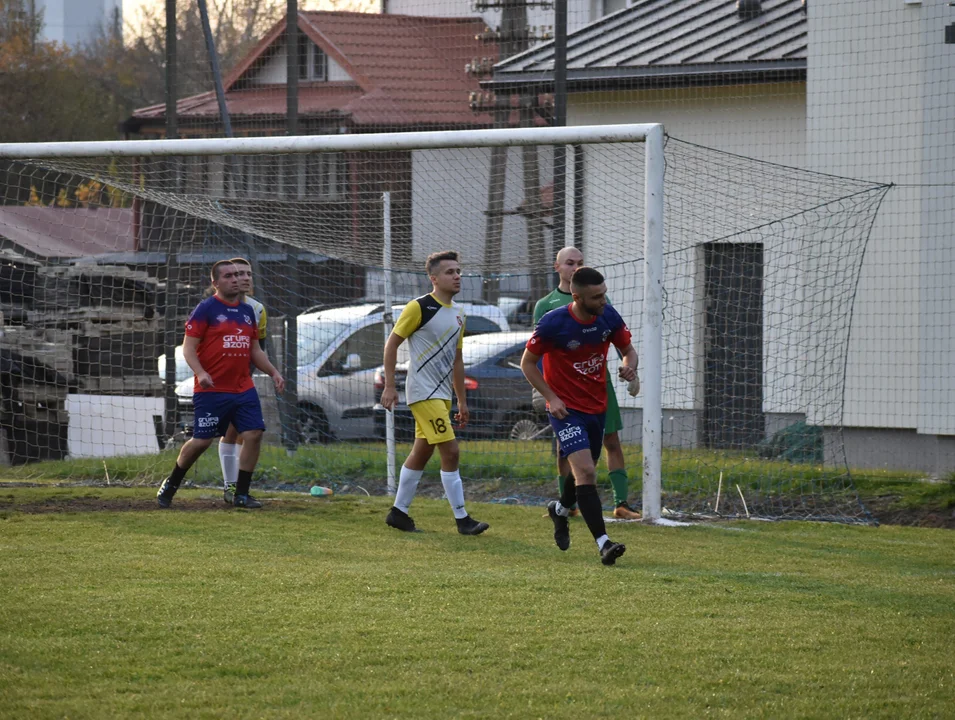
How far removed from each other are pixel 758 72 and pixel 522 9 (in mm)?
3537

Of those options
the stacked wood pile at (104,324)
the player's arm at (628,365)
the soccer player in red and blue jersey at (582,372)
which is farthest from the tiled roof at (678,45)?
the soccer player in red and blue jersey at (582,372)

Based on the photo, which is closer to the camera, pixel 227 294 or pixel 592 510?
pixel 592 510

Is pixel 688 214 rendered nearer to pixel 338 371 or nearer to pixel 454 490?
pixel 338 371

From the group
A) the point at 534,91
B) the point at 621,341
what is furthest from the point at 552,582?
the point at 534,91

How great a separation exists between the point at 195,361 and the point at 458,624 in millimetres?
4681

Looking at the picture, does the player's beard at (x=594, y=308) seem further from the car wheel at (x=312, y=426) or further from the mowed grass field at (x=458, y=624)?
the car wheel at (x=312, y=426)

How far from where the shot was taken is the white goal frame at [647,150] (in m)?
9.16

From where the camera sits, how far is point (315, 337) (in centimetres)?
1374

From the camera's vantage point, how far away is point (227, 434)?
1011 centimetres

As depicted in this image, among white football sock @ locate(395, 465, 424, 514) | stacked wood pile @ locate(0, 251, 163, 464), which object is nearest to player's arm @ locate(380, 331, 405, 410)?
white football sock @ locate(395, 465, 424, 514)

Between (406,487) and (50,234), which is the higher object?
(50,234)

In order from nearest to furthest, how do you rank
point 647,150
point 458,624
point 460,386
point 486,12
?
point 458,624 → point 460,386 → point 647,150 → point 486,12

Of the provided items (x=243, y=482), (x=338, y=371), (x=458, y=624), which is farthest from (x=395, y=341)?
(x=338, y=371)

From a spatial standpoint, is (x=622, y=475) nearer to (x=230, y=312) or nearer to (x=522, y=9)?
(x=230, y=312)
